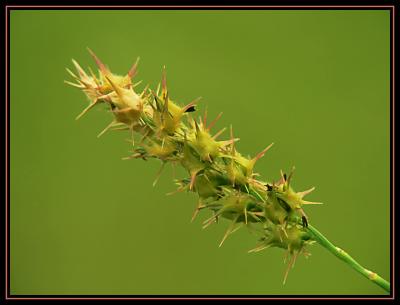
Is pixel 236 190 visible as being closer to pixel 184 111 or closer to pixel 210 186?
pixel 210 186

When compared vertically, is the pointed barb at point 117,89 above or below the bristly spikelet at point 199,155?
above

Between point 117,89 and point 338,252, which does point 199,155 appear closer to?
point 117,89

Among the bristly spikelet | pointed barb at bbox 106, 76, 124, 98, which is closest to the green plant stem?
the bristly spikelet

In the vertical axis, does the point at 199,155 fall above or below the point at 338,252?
above

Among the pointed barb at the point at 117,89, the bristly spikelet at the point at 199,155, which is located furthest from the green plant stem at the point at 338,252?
the pointed barb at the point at 117,89

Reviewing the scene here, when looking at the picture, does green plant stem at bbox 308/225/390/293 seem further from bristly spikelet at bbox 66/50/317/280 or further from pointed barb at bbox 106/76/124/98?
pointed barb at bbox 106/76/124/98

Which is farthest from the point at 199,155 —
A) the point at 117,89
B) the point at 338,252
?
the point at 338,252

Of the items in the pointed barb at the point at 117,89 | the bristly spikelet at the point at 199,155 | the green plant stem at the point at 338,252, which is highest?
the pointed barb at the point at 117,89

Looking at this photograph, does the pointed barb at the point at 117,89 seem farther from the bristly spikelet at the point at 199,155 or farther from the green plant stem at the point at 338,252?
the green plant stem at the point at 338,252
